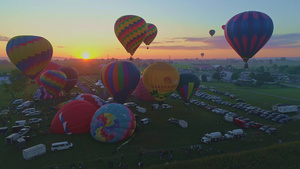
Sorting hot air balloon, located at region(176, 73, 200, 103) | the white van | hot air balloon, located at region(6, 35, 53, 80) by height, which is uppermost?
hot air balloon, located at region(6, 35, 53, 80)

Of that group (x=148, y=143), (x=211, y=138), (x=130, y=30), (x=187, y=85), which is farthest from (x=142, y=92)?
(x=211, y=138)

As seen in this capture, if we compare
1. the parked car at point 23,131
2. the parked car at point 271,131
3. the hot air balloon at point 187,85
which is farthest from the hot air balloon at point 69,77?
the parked car at point 271,131

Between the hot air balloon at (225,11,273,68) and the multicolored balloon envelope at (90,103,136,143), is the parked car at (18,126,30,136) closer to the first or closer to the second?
the multicolored balloon envelope at (90,103,136,143)

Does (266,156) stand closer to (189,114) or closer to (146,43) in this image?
(189,114)

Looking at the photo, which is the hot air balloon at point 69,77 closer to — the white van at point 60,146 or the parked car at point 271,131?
the white van at point 60,146

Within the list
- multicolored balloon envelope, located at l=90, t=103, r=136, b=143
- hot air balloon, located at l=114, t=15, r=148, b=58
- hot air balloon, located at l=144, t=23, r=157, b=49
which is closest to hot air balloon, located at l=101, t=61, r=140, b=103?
multicolored balloon envelope, located at l=90, t=103, r=136, b=143

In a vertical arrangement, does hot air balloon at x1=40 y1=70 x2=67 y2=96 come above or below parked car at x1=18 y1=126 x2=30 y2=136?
above
